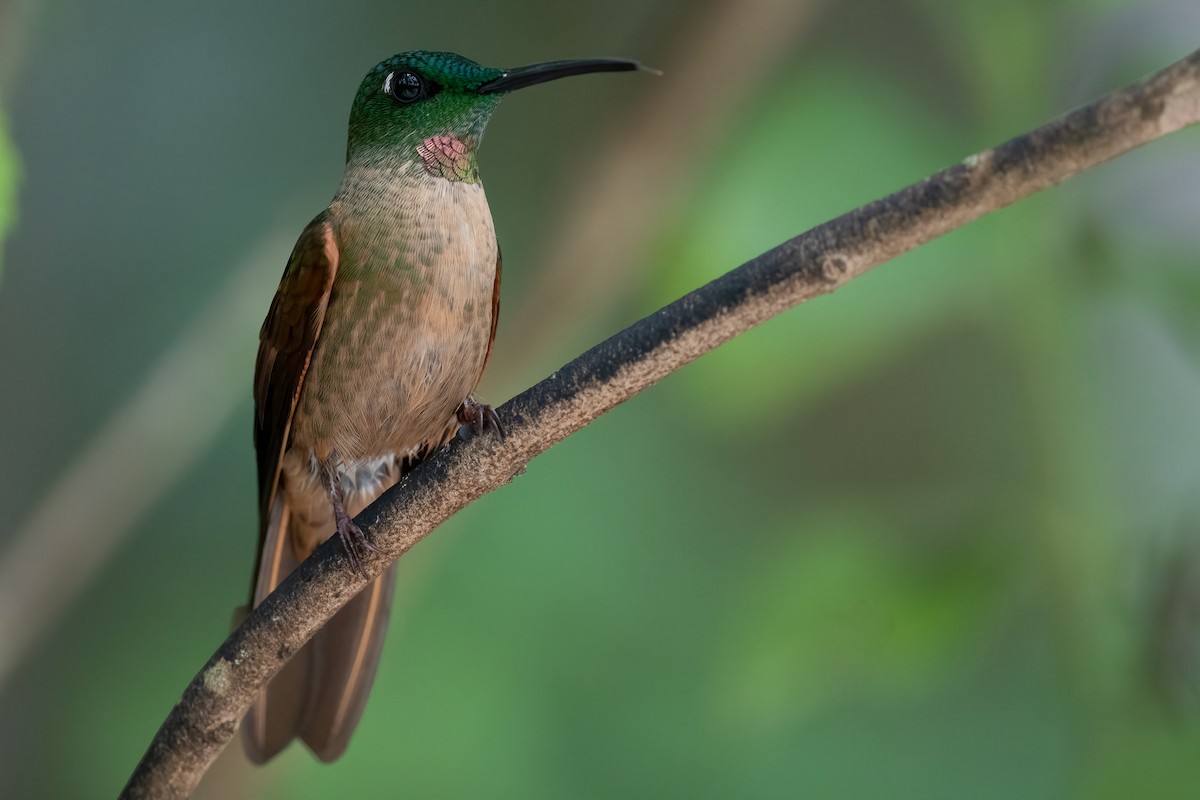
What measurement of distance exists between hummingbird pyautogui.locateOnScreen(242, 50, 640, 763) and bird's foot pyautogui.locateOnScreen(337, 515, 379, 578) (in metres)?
0.14

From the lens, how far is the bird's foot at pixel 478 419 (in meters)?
0.79

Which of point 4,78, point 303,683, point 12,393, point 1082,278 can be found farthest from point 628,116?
point 12,393

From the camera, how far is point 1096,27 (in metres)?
1.43

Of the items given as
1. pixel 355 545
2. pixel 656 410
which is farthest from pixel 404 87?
pixel 656 410

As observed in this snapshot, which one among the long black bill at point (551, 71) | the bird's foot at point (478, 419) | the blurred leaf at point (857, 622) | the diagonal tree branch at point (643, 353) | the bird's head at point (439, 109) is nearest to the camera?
the diagonal tree branch at point (643, 353)

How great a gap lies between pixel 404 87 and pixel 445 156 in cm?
10

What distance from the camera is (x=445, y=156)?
46.0 inches

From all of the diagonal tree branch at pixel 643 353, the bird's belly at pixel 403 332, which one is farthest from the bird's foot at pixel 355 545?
the bird's belly at pixel 403 332

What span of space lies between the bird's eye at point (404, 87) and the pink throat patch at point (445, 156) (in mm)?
57

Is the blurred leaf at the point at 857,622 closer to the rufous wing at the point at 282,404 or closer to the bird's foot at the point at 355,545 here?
the rufous wing at the point at 282,404

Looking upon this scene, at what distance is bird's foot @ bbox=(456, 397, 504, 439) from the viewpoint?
0.79 metres

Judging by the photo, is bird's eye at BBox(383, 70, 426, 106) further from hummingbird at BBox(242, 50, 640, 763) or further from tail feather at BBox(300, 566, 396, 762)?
tail feather at BBox(300, 566, 396, 762)

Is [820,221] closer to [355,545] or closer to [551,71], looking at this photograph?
[551,71]

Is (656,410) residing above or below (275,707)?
above
